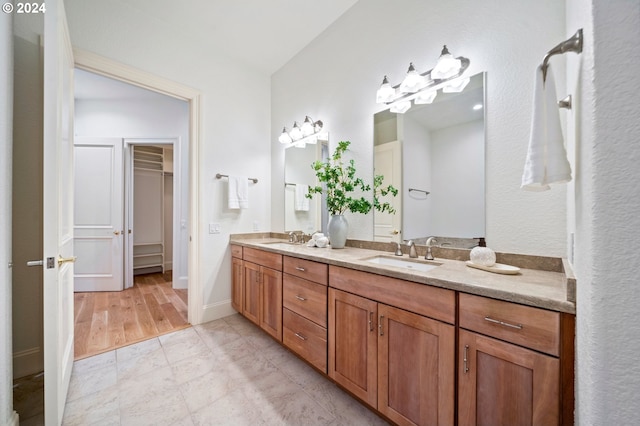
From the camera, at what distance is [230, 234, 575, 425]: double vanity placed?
81cm

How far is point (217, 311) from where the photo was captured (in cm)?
267

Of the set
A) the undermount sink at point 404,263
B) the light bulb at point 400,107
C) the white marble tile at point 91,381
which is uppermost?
the light bulb at point 400,107

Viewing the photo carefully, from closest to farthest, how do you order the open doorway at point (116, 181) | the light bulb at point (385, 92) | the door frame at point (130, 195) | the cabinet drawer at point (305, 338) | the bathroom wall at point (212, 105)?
the cabinet drawer at point (305, 338), the light bulb at point (385, 92), the bathroom wall at point (212, 105), the open doorway at point (116, 181), the door frame at point (130, 195)

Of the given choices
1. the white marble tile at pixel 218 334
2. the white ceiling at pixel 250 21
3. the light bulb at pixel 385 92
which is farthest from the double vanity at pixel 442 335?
the white ceiling at pixel 250 21

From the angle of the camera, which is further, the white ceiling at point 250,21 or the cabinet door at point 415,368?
the white ceiling at point 250,21

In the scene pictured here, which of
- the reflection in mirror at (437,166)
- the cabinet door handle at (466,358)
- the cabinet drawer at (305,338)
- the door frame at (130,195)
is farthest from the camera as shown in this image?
the door frame at (130,195)

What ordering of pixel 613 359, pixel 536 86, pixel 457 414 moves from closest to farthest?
pixel 613 359 < pixel 536 86 < pixel 457 414

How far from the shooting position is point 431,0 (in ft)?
5.43

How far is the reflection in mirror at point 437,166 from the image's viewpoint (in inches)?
58.9

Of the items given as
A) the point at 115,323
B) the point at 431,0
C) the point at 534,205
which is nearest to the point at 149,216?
the point at 115,323

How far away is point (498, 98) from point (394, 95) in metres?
0.67

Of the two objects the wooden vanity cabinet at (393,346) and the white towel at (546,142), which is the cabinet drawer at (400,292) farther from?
the white towel at (546,142)

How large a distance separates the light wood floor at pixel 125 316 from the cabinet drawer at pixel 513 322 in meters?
2.56

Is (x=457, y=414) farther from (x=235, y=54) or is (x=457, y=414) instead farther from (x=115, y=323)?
(x=235, y=54)
